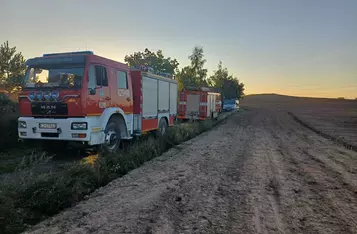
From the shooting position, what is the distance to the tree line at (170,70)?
3420cm

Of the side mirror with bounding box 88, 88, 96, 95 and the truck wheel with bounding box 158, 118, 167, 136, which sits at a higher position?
the side mirror with bounding box 88, 88, 96, 95

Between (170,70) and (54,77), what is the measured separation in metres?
51.5

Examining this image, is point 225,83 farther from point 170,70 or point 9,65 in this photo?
point 9,65

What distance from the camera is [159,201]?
4.80 meters

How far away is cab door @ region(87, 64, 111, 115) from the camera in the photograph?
7867 mm

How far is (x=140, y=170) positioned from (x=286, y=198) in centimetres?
339

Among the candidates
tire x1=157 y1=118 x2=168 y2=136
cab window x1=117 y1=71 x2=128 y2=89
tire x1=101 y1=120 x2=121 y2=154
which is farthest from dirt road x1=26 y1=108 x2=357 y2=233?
tire x1=157 y1=118 x2=168 y2=136

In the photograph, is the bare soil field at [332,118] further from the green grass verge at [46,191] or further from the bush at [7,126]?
the bush at [7,126]

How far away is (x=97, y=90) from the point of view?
8117 mm

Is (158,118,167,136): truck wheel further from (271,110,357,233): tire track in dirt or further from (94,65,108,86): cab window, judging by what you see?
(271,110,357,233): tire track in dirt

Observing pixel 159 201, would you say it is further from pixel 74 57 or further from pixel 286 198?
pixel 74 57

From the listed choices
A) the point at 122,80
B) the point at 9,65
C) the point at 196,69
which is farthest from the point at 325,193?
the point at 196,69

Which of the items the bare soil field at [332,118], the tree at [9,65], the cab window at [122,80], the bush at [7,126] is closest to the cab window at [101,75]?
the cab window at [122,80]

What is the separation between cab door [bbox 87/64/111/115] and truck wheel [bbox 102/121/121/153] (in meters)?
0.67
